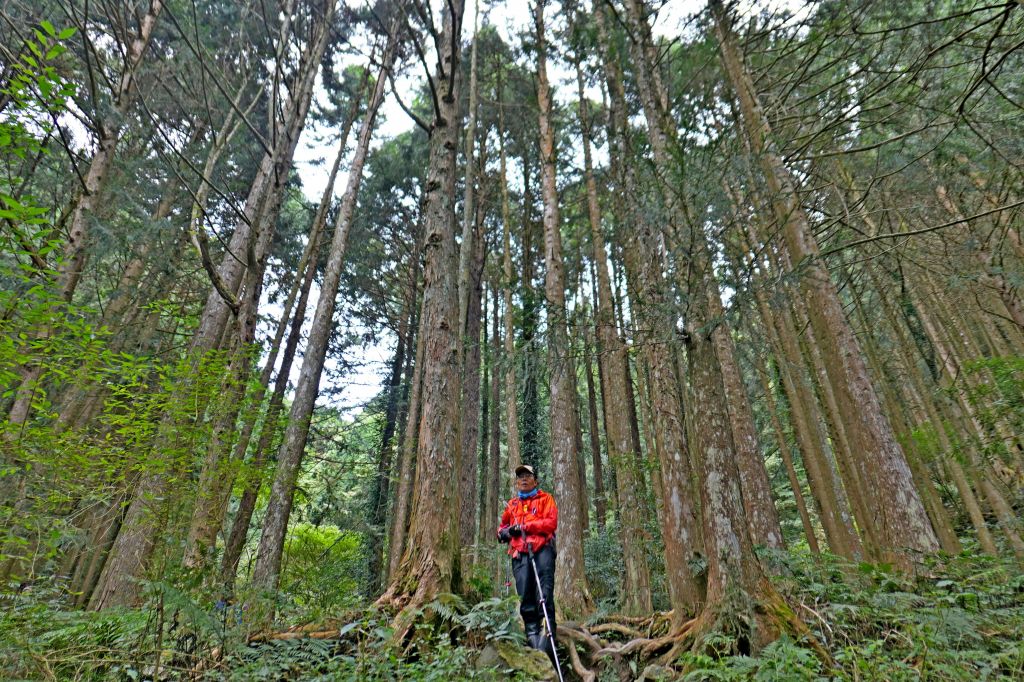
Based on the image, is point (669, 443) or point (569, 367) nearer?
point (669, 443)

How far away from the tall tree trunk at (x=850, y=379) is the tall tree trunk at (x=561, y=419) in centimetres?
278

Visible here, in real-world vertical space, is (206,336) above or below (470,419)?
above

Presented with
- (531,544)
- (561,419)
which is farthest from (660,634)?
(561,419)

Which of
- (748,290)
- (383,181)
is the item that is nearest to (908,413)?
(748,290)

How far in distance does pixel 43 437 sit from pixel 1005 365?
9.79 m

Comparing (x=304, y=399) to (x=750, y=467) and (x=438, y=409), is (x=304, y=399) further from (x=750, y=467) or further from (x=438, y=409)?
(x=750, y=467)

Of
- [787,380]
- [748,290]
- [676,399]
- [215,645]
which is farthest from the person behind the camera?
[787,380]

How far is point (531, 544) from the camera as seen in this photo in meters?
5.01

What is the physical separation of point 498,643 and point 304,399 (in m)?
6.57

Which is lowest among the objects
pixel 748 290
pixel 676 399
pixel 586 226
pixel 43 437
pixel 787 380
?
pixel 43 437

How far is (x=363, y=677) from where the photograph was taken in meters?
3.31

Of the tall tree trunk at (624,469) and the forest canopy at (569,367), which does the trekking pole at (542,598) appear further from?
the tall tree trunk at (624,469)

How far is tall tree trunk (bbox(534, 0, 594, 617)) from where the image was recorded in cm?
599

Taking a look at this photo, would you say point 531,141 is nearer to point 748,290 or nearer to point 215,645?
point 748,290
